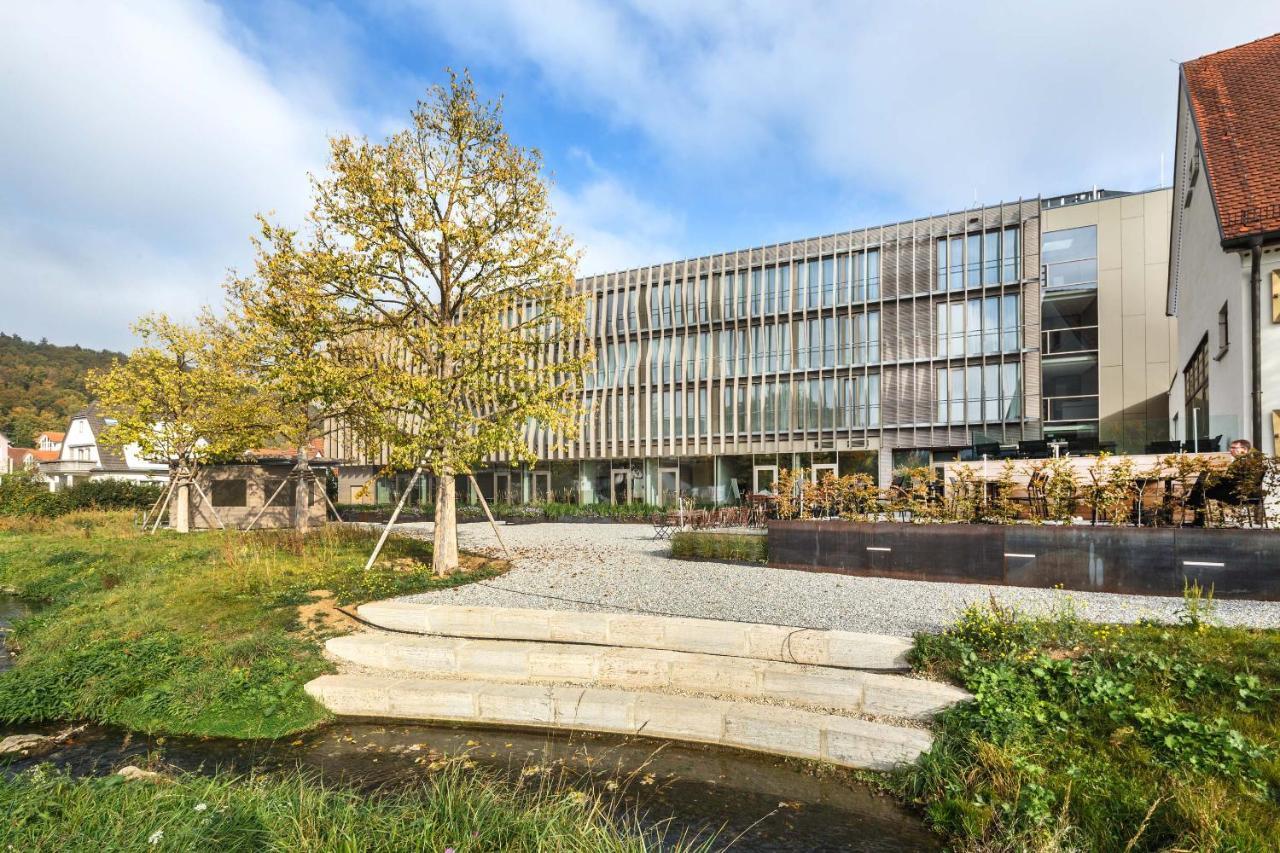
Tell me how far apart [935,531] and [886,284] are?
916 inches

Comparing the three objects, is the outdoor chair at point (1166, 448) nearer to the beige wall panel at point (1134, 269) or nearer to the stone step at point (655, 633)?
the stone step at point (655, 633)

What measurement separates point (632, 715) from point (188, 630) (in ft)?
22.9

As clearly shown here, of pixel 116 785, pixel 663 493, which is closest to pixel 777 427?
pixel 663 493

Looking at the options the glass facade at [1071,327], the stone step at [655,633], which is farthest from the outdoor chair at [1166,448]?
the glass facade at [1071,327]

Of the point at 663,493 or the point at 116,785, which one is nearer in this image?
the point at 116,785

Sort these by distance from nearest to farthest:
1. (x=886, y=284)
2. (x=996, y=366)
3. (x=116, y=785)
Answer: (x=116, y=785)
(x=996, y=366)
(x=886, y=284)

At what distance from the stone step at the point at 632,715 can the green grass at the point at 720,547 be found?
733cm

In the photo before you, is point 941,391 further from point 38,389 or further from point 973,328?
point 38,389

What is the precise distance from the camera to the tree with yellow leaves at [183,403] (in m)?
20.7

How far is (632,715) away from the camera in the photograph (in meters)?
6.65

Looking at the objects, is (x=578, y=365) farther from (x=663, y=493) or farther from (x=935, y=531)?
(x=663, y=493)

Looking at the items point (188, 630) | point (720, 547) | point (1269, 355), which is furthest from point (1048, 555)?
point (188, 630)

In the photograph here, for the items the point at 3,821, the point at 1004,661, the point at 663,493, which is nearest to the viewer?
the point at 3,821

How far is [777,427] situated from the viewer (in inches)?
1312
